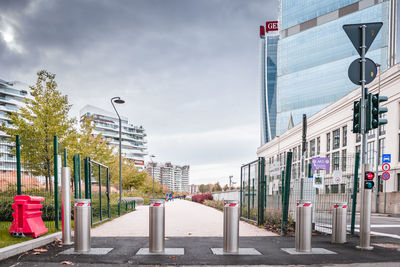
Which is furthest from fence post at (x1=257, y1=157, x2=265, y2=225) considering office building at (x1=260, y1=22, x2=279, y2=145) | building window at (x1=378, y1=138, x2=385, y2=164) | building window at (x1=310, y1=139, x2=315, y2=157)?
office building at (x1=260, y1=22, x2=279, y2=145)

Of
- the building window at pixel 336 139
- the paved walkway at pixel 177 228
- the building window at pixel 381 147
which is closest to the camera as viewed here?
the paved walkway at pixel 177 228

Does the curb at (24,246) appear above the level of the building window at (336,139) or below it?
below

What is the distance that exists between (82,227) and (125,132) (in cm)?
13837

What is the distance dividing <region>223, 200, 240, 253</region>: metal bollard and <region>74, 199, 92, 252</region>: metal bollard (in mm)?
3004

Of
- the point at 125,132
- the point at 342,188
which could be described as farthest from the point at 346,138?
the point at 125,132

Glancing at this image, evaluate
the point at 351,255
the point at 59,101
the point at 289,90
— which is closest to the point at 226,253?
the point at 351,255

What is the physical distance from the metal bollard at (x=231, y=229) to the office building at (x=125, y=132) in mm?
124877

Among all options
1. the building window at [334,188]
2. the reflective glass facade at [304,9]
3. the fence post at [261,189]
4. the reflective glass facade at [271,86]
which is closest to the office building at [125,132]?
the reflective glass facade at [271,86]

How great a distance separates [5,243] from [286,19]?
438 feet

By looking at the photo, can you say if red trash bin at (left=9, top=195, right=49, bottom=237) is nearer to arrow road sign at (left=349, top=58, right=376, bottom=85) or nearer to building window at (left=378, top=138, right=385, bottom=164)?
arrow road sign at (left=349, top=58, right=376, bottom=85)

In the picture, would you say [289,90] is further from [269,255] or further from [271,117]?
[269,255]

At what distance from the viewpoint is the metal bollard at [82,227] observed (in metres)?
7.14

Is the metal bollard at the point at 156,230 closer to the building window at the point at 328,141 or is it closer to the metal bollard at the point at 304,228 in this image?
the metal bollard at the point at 304,228

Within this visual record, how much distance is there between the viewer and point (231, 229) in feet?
23.4
